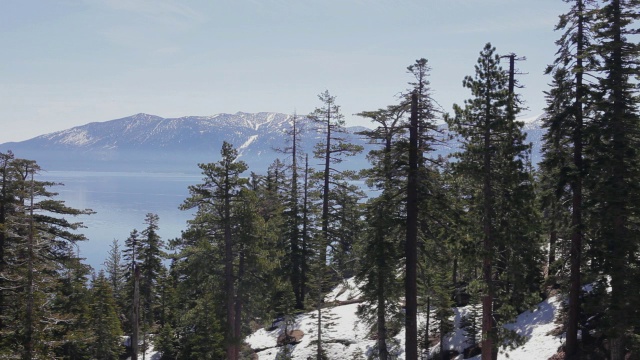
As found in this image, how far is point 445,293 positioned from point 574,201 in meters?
8.84

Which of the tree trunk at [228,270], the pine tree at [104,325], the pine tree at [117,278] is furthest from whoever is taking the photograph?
the pine tree at [117,278]

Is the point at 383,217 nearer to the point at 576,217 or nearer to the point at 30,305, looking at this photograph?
the point at 576,217

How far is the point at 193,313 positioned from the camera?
2650 cm

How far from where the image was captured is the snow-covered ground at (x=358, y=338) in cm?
2325

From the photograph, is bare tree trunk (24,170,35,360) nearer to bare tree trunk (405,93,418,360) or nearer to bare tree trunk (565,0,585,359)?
bare tree trunk (405,93,418,360)

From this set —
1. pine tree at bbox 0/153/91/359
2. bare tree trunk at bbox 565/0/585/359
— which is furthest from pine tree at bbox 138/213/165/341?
bare tree trunk at bbox 565/0/585/359

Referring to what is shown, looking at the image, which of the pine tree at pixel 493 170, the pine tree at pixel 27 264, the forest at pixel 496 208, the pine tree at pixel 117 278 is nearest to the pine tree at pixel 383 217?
the forest at pixel 496 208

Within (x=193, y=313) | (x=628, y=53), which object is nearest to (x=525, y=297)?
(x=628, y=53)

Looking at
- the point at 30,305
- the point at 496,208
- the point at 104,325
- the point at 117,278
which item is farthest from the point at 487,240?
the point at 117,278

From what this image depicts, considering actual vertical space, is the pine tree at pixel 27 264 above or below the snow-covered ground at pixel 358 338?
above

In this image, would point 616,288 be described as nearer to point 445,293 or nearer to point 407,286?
point 407,286

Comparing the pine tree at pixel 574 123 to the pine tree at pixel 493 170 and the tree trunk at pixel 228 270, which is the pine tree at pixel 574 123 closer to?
the pine tree at pixel 493 170

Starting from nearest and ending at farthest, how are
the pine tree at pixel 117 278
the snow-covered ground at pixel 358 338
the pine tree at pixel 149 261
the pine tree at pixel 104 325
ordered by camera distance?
the snow-covered ground at pixel 358 338 → the pine tree at pixel 104 325 → the pine tree at pixel 149 261 → the pine tree at pixel 117 278

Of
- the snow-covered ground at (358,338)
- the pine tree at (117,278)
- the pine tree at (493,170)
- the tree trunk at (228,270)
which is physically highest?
the pine tree at (493,170)
